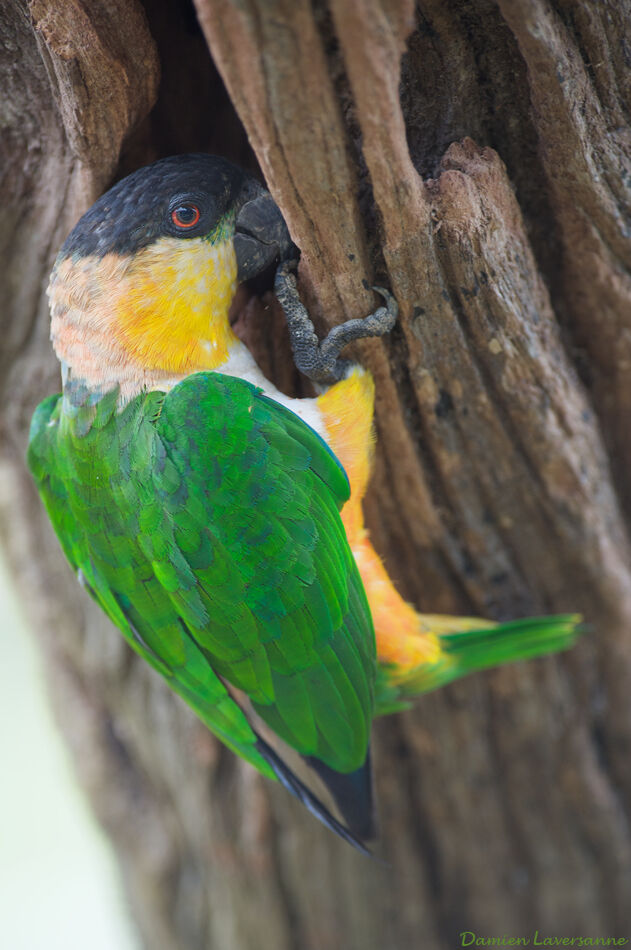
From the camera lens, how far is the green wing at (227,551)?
4.73ft

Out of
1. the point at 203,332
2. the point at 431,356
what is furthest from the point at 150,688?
the point at 431,356

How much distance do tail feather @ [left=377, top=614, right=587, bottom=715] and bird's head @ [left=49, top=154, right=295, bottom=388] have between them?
1014 millimetres

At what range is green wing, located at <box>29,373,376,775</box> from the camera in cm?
144

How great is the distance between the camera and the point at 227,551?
1.45 meters

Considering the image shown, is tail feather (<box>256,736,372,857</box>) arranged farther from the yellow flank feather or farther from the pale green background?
the pale green background

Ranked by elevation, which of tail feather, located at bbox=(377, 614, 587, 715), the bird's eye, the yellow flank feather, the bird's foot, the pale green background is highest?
the bird's eye

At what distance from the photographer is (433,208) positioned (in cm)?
153

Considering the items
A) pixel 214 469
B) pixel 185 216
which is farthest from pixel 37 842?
pixel 185 216

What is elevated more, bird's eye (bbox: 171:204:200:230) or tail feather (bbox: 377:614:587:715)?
bird's eye (bbox: 171:204:200:230)

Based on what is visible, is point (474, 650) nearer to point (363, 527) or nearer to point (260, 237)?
point (363, 527)

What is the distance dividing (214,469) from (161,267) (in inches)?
20.3

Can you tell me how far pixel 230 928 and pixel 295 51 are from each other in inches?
107

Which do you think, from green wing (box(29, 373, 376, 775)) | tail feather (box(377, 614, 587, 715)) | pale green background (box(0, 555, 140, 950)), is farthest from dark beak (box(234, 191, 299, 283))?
pale green background (box(0, 555, 140, 950))
